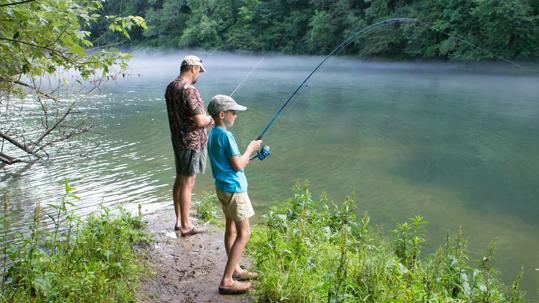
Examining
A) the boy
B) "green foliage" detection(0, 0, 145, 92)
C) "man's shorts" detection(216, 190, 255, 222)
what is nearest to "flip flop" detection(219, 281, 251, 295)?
the boy

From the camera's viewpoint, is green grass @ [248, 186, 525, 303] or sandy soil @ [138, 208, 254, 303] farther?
sandy soil @ [138, 208, 254, 303]

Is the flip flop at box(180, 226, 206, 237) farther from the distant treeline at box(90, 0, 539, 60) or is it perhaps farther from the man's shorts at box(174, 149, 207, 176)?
the distant treeline at box(90, 0, 539, 60)

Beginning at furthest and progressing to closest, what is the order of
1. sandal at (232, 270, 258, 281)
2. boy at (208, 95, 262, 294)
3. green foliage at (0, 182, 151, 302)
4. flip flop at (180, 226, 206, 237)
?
flip flop at (180, 226, 206, 237) < sandal at (232, 270, 258, 281) < boy at (208, 95, 262, 294) < green foliage at (0, 182, 151, 302)

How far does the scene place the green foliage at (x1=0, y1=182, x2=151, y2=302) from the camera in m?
3.15

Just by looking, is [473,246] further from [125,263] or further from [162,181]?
[162,181]

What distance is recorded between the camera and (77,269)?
3.60 metres

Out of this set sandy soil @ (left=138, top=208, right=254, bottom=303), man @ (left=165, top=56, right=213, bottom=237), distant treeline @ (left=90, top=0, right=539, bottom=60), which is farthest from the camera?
distant treeline @ (left=90, top=0, right=539, bottom=60)

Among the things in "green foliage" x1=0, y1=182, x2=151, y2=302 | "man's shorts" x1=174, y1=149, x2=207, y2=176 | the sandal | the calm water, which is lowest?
the calm water

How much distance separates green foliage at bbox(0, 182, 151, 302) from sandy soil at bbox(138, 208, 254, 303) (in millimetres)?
147

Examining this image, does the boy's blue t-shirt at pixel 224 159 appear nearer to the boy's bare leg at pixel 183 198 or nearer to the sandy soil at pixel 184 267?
the sandy soil at pixel 184 267

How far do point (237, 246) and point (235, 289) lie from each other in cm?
34

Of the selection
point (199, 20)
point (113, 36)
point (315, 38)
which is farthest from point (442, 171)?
point (113, 36)

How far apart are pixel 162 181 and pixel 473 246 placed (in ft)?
16.1

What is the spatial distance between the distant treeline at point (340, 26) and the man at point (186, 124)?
7846mm
